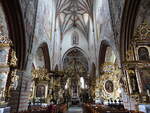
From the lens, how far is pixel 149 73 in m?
6.52

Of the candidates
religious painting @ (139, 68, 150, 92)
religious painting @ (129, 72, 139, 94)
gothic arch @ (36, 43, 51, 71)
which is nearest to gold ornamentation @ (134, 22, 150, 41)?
religious painting @ (139, 68, 150, 92)

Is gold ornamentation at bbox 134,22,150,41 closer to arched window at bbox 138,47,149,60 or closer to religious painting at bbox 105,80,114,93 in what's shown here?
arched window at bbox 138,47,149,60

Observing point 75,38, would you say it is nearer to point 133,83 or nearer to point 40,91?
point 40,91

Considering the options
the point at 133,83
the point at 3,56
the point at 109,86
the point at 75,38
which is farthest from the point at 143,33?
the point at 75,38

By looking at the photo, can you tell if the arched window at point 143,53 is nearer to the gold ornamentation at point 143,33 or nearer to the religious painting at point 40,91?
the gold ornamentation at point 143,33

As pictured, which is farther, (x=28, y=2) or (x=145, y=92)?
(x=28, y=2)

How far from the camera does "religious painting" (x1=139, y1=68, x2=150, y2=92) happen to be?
628 centimetres

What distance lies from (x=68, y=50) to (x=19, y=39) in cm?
1791

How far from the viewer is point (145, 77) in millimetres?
6461

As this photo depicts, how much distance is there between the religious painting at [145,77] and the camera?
247 inches

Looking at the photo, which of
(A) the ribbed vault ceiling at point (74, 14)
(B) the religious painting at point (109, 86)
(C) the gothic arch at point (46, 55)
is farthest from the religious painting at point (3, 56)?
(A) the ribbed vault ceiling at point (74, 14)

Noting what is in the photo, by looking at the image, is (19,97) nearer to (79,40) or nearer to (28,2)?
(28,2)

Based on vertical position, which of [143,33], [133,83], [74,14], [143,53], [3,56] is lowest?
[133,83]

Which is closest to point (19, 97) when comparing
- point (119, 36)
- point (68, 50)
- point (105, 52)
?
point (119, 36)
